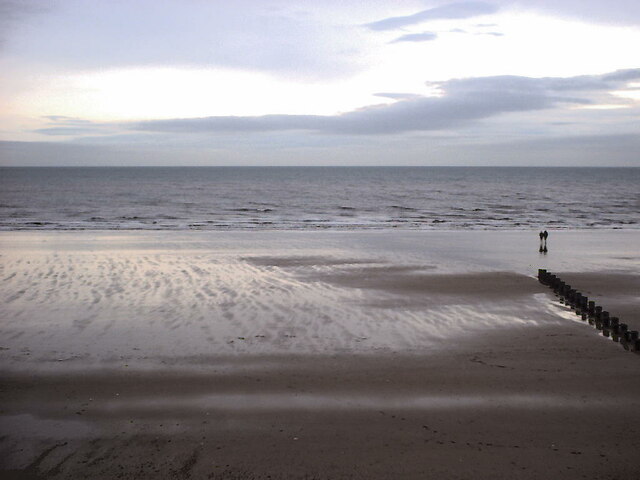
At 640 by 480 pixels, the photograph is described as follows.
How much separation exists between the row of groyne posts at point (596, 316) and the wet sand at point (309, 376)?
0.34 metres

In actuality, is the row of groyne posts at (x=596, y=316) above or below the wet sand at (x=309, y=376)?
above

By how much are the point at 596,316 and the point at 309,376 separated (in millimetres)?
7496

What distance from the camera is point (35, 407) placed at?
26.3 feet

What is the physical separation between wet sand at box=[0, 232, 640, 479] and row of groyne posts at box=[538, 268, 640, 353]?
0.34m

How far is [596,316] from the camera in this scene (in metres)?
12.5

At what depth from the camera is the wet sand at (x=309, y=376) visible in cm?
673

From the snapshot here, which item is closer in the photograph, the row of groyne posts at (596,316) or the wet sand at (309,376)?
the wet sand at (309,376)

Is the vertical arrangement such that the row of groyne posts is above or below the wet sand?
above

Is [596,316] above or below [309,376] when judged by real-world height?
above

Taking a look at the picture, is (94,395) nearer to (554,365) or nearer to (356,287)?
(554,365)

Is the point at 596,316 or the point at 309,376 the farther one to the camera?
the point at 596,316

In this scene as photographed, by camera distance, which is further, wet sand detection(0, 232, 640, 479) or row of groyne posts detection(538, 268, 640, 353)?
row of groyne posts detection(538, 268, 640, 353)

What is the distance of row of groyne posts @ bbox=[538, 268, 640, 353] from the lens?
35.4ft

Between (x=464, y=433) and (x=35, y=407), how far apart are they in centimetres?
639
